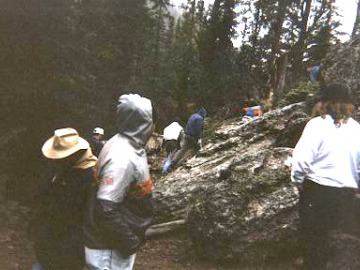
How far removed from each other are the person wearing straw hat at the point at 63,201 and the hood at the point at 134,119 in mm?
385

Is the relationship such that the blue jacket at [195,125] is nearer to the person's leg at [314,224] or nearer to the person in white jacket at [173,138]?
the person in white jacket at [173,138]

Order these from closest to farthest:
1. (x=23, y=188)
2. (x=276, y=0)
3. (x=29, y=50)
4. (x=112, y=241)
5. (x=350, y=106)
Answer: (x=112, y=241)
(x=350, y=106)
(x=23, y=188)
(x=29, y=50)
(x=276, y=0)

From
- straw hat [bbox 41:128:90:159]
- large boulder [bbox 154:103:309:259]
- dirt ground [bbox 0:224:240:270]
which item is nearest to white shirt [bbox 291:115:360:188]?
straw hat [bbox 41:128:90:159]

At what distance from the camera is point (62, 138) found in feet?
11.0

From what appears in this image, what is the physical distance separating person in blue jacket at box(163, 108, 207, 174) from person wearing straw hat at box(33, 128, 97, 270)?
953 cm

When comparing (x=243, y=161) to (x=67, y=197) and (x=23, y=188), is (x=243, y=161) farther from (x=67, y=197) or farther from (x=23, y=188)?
(x=23, y=188)

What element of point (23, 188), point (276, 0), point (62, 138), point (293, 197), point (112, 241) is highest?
point (276, 0)

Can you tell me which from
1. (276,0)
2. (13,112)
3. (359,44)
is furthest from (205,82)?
(13,112)

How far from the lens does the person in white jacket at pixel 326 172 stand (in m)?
3.82

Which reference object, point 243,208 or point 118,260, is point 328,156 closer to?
point 118,260

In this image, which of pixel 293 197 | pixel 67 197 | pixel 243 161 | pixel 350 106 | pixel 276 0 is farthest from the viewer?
pixel 276 0

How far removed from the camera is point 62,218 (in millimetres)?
3354

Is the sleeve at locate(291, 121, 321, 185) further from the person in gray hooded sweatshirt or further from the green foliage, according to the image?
the green foliage

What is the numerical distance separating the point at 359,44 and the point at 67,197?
11.0 metres
